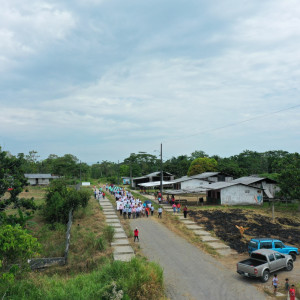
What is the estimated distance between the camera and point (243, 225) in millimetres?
24578

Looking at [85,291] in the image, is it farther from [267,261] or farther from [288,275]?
[288,275]

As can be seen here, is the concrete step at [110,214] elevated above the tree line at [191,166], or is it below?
below

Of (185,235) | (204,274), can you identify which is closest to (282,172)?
(185,235)

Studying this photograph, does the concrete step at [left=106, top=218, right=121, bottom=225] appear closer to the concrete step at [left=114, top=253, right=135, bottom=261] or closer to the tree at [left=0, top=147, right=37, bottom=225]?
the tree at [left=0, top=147, right=37, bottom=225]

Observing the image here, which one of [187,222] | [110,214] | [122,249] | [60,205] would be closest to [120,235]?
[122,249]

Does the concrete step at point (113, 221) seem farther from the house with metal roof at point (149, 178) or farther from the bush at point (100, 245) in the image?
the house with metal roof at point (149, 178)

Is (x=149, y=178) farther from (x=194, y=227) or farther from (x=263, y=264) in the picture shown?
(x=263, y=264)

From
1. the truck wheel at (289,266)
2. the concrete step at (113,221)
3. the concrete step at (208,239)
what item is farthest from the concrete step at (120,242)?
the truck wheel at (289,266)

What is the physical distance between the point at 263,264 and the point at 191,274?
Result: 11.4 feet

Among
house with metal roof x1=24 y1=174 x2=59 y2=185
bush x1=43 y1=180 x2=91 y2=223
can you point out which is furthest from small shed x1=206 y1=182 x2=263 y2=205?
house with metal roof x1=24 y1=174 x2=59 y2=185

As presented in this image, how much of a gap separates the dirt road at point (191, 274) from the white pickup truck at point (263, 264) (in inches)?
21.9

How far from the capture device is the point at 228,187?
120 ft

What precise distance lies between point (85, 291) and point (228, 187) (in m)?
28.5

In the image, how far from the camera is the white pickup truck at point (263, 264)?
13016mm
